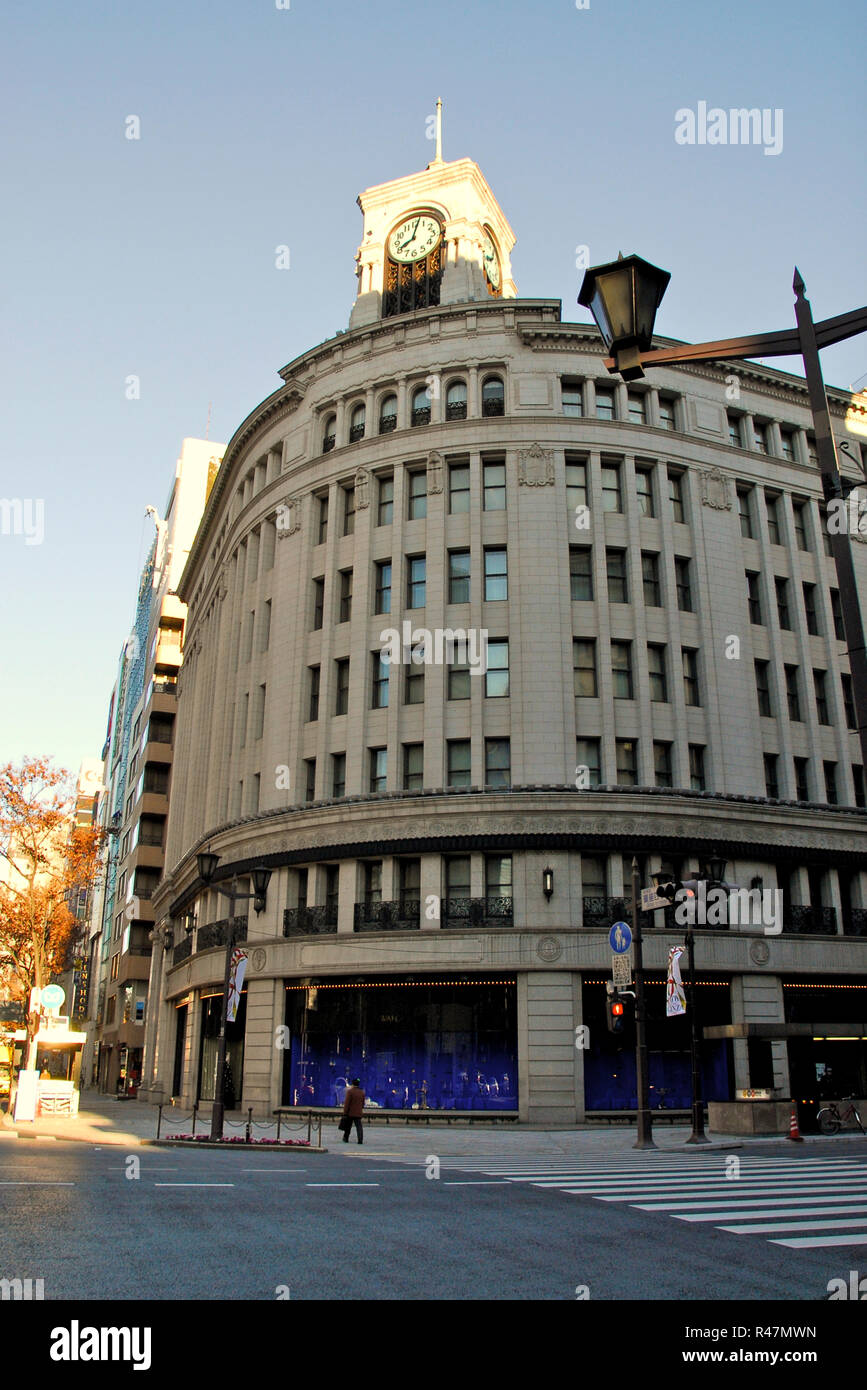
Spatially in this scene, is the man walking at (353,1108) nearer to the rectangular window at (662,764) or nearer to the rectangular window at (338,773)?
the rectangular window at (338,773)

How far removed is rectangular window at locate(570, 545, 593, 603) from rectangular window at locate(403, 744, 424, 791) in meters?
7.72

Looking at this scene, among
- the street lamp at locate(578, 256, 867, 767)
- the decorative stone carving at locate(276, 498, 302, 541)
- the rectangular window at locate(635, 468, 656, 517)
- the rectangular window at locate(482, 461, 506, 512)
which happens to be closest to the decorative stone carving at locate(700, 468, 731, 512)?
the rectangular window at locate(635, 468, 656, 517)

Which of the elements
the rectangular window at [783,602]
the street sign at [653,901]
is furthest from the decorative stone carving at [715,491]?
the street sign at [653,901]

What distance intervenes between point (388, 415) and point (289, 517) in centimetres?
586

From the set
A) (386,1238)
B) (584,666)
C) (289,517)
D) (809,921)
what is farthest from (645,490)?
(386,1238)

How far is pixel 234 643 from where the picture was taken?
47.3m

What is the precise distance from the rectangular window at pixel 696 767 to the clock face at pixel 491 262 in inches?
960

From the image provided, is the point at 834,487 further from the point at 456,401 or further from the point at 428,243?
the point at 428,243

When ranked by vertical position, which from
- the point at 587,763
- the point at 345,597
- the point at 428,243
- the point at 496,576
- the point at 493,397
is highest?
the point at 428,243

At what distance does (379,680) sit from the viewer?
38250 millimetres

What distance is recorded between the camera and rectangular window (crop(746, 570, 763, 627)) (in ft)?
131

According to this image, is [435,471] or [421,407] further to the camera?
[421,407]

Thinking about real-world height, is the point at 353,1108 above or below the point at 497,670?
below

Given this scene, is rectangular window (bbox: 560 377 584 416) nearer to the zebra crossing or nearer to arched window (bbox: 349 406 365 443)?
arched window (bbox: 349 406 365 443)
